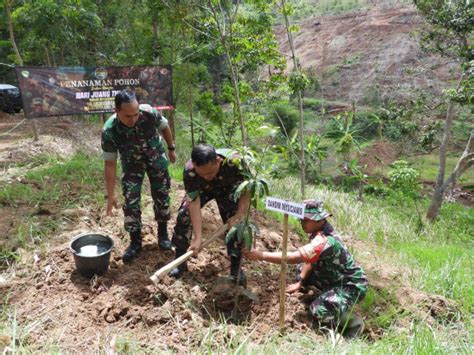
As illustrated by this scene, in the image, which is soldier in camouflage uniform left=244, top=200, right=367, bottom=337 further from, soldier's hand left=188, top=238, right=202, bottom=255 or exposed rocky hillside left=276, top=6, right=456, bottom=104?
exposed rocky hillside left=276, top=6, right=456, bottom=104

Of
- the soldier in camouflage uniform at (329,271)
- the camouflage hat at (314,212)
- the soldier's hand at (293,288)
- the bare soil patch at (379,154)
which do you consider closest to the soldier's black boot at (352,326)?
the soldier in camouflage uniform at (329,271)

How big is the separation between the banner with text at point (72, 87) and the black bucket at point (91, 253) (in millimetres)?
3104

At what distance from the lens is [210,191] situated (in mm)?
3045

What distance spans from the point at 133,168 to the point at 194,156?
95 cm

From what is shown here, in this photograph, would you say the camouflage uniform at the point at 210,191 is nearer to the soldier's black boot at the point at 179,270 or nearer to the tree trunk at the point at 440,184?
the soldier's black boot at the point at 179,270

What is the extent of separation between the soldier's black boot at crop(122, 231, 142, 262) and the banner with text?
9.92 ft

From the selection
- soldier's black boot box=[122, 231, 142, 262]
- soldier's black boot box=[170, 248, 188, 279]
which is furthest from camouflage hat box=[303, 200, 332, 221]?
soldier's black boot box=[122, 231, 142, 262]

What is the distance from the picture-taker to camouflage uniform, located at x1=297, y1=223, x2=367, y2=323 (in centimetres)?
270

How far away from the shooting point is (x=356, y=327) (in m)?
2.76

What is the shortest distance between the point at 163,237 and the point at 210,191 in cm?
84

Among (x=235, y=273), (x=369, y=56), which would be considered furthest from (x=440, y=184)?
(x=369, y=56)

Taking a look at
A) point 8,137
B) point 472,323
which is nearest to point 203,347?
point 472,323

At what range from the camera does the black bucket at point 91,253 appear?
116 inches

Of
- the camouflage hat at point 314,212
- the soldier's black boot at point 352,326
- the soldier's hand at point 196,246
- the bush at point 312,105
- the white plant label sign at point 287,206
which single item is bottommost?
the bush at point 312,105
